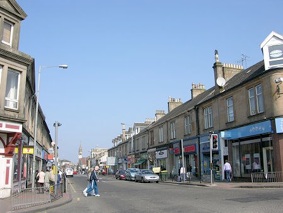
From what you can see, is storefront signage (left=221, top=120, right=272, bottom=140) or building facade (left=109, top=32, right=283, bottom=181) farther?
→ storefront signage (left=221, top=120, right=272, bottom=140)

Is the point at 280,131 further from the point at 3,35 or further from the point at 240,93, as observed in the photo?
the point at 3,35

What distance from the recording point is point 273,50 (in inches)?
932

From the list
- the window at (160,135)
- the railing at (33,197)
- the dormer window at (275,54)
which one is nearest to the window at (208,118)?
the dormer window at (275,54)

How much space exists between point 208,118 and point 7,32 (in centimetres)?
2126

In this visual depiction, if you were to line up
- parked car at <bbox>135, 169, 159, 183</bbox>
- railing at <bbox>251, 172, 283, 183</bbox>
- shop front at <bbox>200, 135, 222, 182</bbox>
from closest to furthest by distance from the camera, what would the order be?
railing at <bbox>251, 172, 283, 183</bbox>, shop front at <bbox>200, 135, 222, 182</bbox>, parked car at <bbox>135, 169, 159, 183</bbox>

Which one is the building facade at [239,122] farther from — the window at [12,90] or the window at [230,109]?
the window at [12,90]

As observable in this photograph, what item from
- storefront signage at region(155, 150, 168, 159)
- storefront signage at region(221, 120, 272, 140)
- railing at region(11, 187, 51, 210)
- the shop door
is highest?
storefront signage at region(221, 120, 272, 140)

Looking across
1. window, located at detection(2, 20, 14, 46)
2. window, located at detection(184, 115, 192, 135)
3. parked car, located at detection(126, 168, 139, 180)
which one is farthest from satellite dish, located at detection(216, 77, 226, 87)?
window, located at detection(2, 20, 14, 46)

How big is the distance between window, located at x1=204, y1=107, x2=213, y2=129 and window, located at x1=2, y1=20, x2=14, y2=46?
20.7 m

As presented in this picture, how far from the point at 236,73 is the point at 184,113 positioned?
324 inches

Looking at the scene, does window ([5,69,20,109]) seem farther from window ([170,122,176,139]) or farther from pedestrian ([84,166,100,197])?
window ([170,122,176,139])

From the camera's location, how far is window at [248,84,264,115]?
2448cm

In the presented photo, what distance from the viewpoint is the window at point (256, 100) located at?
80.3 ft

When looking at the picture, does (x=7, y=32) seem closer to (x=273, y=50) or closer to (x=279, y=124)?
(x=273, y=50)
